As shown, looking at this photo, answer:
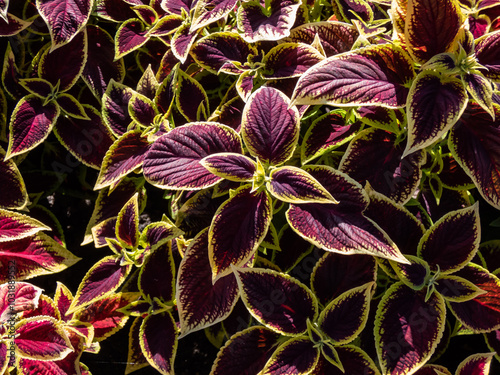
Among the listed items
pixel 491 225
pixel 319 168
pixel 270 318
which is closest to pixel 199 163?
pixel 319 168

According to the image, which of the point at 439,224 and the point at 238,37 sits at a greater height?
the point at 238,37

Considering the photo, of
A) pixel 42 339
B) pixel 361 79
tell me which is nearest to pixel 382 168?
pixel 361 79

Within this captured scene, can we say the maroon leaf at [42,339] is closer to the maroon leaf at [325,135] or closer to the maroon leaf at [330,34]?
the maroon leaf at [325,135]

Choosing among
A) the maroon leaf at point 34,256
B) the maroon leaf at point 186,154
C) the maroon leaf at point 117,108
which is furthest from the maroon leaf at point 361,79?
the maroon leaf at point 34,256

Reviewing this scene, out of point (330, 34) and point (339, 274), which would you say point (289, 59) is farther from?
point (339, 274)

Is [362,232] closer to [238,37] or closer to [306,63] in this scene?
[306,63]

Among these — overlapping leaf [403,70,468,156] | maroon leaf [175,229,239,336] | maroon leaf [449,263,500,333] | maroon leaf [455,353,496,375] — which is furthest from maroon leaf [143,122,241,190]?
maroon leaf [455,353,496,375]
